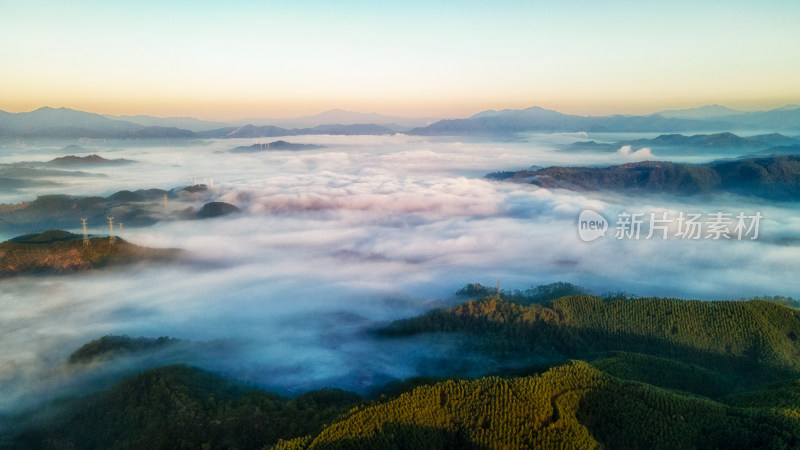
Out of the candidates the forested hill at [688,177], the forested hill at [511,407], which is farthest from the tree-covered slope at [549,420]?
the forested hill at [688,177]

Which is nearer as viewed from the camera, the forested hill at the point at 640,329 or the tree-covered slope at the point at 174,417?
the tree-covered slope at the point at 174,417

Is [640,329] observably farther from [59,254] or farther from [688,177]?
[688,177]

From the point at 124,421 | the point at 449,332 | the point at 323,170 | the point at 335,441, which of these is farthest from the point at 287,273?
the point at 323,170

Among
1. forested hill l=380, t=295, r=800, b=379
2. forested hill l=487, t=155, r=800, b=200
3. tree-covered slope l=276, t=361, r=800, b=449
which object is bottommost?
forested hill l=380, t=295, r=800, b=379

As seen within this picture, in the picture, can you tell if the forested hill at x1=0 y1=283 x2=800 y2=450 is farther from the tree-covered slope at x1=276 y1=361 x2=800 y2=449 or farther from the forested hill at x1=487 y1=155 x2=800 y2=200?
the forested hill at x1=487 y1=155 x2=800 y2=200

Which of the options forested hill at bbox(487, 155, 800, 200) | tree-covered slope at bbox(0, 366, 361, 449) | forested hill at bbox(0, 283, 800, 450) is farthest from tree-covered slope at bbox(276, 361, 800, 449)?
forested hill at bbox(487, 155, 800, 200)

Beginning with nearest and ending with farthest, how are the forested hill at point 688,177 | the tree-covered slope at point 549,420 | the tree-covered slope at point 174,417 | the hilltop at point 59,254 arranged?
the tree-covered slope at point 549,420
the tree-covered slope at point 174,417
the hilltop at point 59,254
the forested hill at point 688,177

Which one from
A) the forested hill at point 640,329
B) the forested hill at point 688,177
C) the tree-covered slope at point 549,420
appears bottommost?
the forested hill at point 640,329

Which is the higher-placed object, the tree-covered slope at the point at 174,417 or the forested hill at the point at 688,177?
the forested hill at the point at 688,177

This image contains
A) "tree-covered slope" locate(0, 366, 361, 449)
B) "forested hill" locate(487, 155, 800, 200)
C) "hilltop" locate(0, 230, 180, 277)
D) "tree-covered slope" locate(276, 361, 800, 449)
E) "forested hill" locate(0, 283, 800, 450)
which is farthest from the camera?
"forested hill" locate(487, 155, 800, 200)

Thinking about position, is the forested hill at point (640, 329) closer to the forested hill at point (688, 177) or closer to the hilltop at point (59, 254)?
the hilltop at point (59, 254)
